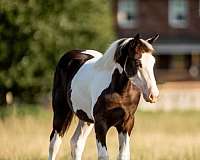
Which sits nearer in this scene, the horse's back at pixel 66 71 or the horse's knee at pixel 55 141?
the horse's back at pixel 66 71

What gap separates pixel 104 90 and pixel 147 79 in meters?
0.78

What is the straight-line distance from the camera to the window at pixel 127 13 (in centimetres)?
4750

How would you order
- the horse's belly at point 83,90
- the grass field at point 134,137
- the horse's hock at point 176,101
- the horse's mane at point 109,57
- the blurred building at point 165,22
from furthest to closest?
the blurred building at point 165,22, the horse's hock at point 176,101, the grass field at point 134,137, the horse's belly at point 83,90, the horse's mane at point 109,57

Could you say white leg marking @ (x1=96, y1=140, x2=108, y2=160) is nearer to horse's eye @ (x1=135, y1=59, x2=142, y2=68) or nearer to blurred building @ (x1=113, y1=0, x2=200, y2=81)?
horse's eye @ (x1=135, y1=59, x2=142, y2=68)

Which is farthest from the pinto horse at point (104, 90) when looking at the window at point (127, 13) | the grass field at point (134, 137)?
the window at point (127, 13)

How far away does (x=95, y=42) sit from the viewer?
26297 millimetres

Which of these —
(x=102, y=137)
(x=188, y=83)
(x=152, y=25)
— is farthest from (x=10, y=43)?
(x=152, y=25)

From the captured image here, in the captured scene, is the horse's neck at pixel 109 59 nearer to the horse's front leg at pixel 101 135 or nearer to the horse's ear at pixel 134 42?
the horse's ear at pixel 134 42

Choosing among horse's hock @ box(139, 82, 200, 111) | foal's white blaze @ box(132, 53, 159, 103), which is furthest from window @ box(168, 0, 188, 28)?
foal's white blaze @ box(132, 53, 159, 103)

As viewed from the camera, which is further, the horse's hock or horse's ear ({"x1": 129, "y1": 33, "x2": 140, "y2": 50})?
the horse's hock

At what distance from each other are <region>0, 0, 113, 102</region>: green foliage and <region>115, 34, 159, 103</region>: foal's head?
14.4 meters

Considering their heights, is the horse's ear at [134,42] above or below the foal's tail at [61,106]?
above

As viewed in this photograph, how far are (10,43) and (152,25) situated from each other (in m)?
23.5

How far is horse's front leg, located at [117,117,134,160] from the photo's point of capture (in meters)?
8.66
